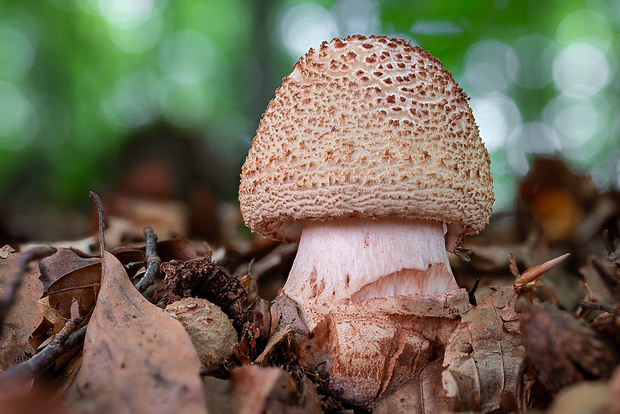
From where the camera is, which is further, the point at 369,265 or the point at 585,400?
the point at 369,265

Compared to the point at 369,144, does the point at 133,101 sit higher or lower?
higher

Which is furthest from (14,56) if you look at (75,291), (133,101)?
(75,291)

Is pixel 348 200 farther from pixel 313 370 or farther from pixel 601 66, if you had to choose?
pixel 601 66

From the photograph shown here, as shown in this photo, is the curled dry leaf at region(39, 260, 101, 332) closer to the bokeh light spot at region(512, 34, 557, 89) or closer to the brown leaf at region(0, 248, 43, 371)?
the brown leaf at region(0, 248, 43, 371)

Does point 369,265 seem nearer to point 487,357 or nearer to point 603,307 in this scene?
point 487,357

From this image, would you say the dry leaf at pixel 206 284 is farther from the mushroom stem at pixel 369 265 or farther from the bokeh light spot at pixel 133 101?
the bokeh light spot at pixel 133 101


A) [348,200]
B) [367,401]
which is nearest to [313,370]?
[367,401]
